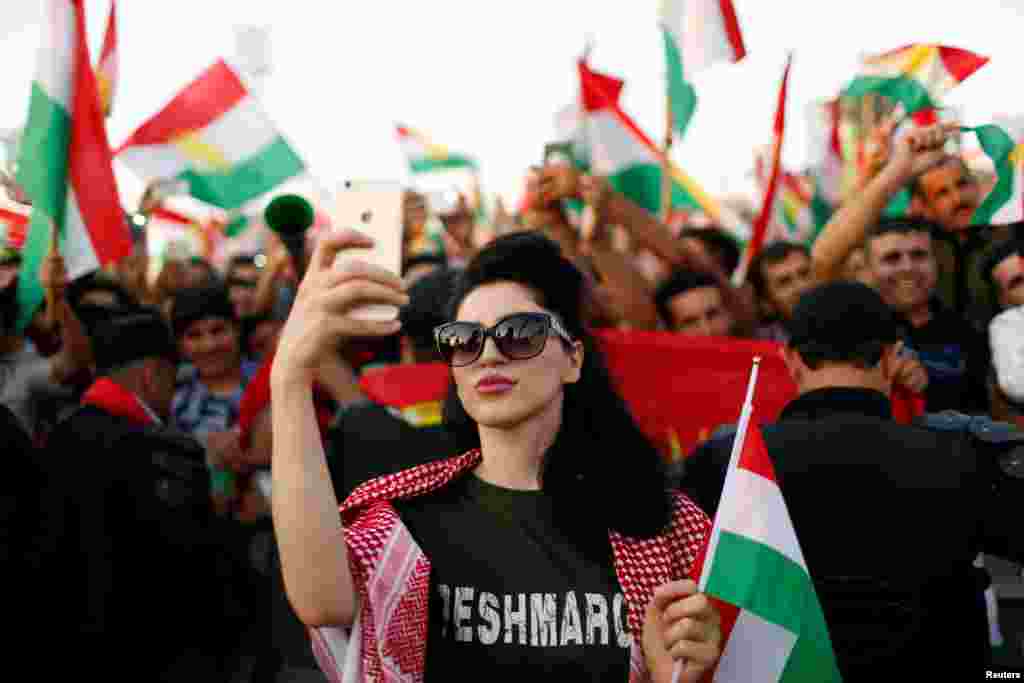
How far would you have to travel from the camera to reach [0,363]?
4391 millimetres

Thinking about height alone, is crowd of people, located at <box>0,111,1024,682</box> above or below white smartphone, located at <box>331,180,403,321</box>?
below

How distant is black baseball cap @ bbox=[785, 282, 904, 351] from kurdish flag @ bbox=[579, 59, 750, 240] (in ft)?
10.3

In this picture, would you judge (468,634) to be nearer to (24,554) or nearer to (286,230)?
(286,230)

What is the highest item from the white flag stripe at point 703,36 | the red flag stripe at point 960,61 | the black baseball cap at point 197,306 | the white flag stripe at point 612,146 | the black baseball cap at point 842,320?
the white flag stripe at point 703,36

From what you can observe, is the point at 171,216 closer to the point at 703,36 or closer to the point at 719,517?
the point at 703,36

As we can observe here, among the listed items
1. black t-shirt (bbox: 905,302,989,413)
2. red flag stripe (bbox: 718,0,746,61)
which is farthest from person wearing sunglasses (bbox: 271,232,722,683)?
Answer: red flag stripe (bbox: 718,0,746,61)

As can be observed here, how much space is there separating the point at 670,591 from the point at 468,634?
15.3 inches

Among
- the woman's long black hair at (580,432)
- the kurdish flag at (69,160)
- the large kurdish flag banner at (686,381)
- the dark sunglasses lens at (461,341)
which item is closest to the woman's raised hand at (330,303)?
the dark sunglasses lens at (461,341)

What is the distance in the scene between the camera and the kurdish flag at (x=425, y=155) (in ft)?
28.0

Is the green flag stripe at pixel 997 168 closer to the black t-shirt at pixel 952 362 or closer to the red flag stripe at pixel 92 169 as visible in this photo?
the black t-shirt at pixel 952 362

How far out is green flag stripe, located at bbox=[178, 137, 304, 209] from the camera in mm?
5973

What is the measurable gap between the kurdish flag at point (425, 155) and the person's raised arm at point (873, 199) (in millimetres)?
4619

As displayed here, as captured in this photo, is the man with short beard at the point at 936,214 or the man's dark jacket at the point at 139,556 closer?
the man's dark jacket at the point at 139,556

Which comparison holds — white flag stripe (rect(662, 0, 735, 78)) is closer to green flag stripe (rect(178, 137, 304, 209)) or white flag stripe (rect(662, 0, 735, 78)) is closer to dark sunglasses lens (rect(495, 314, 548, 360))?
green flag stripe (rect(178, 137, 304, 209))
